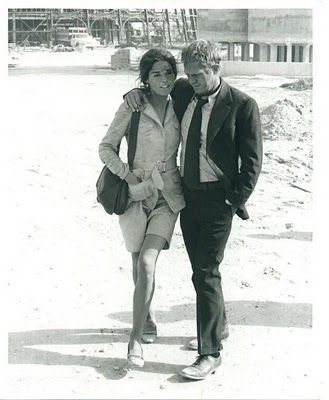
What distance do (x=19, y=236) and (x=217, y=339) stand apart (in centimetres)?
294

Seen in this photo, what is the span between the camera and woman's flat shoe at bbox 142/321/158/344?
4.52 metres

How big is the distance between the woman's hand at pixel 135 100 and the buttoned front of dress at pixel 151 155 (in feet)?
0.11

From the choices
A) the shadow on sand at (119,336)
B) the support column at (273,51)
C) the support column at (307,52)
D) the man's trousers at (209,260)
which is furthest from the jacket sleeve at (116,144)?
the support column at (273,51)

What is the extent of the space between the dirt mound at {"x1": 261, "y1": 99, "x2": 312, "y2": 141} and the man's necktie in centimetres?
797

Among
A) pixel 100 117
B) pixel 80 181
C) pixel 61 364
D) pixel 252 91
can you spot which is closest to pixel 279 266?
pixel 61 364

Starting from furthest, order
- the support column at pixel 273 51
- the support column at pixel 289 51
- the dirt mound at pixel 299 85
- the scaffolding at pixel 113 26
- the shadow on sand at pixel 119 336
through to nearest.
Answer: the scaffolding at pixel 113 26, the support column at pixel 273 51, the support column at pixel 289 51, the dirt mound at pixel 299 85, the shadow on sand at pixel 119 336

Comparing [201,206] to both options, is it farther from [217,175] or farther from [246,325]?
[246,325]

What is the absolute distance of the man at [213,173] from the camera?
13.2ft

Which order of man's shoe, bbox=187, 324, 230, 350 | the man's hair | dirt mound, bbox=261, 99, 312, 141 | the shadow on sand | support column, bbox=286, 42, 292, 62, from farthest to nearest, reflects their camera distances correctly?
support column, bbox=286, 42, 292, 62, dirt mound, bbox=261, 99, 312, 141, man's shoe, bbox=187, 324, 230, 350, the shadow on sand, the man's hair

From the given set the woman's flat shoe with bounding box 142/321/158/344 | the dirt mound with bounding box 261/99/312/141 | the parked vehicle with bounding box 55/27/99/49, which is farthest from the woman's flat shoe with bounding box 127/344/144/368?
the parked vehicle with bounding box 55/27/99/49

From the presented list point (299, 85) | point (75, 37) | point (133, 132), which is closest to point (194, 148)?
point (133, 132)

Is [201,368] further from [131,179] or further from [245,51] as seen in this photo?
[245,51]

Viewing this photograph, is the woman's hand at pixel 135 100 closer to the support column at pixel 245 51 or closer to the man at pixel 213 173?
the man at pixel 213 173

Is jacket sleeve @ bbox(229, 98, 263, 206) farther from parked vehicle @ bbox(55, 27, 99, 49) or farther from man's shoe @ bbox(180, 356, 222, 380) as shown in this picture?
parked vehicle @ bbox(55, 27, 99, 49)
